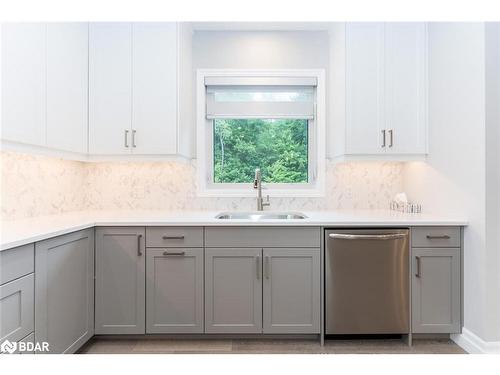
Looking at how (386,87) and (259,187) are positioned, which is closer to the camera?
(386,87)

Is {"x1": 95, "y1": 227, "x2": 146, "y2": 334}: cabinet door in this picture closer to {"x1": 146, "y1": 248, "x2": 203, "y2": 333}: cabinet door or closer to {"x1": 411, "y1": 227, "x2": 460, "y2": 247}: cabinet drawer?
{"x1": 146, "y1": 248, "x2": 203, "y2": 333}: cabinet door

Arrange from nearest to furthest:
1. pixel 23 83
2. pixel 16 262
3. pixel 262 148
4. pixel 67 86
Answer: pixel 16 262 < pixel 23 83 < pixel 67 86 < pixel 262 148

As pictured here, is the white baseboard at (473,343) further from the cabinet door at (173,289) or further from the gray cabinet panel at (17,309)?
the gray cabinet panel at (17,309)

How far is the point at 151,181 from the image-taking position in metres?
2.93

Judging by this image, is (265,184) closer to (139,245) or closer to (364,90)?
(364,90)

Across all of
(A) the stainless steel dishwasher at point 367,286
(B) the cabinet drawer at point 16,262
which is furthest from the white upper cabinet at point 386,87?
(B) the cabinet drawer at point 16,262

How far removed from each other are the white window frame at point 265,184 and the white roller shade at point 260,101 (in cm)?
8

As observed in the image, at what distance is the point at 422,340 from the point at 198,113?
8.21 feet

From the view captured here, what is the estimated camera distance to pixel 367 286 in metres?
2.18

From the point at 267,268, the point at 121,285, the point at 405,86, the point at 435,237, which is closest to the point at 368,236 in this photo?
the point at 435,237

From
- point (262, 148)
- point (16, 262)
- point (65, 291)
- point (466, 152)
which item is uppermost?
point (262, 148)

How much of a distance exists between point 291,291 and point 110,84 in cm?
207

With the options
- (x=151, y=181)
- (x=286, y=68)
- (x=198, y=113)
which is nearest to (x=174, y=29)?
(x=198, y=113)

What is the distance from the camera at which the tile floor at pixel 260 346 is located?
6.97 feet
